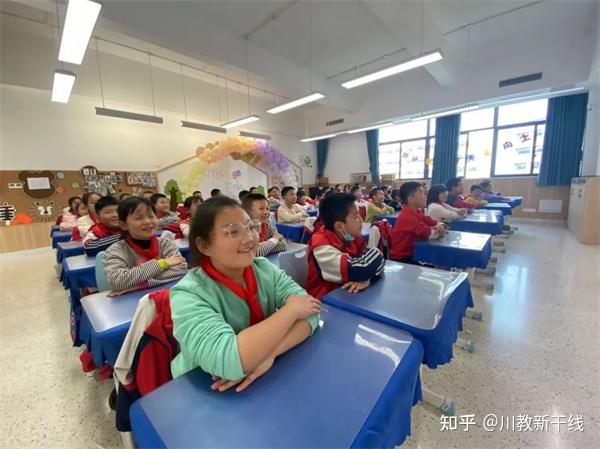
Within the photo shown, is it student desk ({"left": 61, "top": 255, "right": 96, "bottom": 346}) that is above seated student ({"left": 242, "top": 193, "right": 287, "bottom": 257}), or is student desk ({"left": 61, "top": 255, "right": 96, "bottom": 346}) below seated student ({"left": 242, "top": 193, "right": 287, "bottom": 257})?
below

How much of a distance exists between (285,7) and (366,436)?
231 inches

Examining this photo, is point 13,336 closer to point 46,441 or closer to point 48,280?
point 46,441

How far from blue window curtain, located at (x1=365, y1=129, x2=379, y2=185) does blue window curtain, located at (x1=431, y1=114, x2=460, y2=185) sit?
2.02 meters

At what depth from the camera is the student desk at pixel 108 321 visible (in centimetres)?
107

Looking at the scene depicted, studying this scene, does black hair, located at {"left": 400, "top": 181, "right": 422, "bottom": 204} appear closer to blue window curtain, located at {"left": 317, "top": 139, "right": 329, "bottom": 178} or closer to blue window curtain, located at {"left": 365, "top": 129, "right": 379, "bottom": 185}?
blue window curtain, located at {"left": 365, "top": 129, "right": 379, "bottom": 185}

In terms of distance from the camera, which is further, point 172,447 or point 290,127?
point 290,127

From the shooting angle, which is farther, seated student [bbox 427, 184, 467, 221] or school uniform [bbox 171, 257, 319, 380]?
seated student [bbox 427, 184, 467, 221]

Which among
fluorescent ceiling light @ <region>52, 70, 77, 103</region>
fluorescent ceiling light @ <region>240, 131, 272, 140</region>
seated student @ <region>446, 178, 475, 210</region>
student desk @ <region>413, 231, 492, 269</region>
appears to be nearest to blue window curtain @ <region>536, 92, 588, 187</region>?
seated student @ <region>446, 178, 475, 210</region>

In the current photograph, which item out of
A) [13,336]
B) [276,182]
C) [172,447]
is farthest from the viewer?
[276,182]

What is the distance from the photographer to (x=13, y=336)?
2.37 meters

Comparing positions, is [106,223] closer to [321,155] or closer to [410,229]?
[410,229]

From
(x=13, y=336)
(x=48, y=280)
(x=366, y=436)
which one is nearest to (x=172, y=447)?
(x=366, y=436)

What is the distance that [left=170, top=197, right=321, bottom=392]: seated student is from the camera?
66 centimetres

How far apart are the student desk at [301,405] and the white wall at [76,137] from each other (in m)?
7.40
